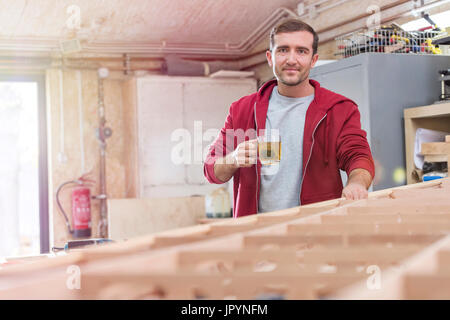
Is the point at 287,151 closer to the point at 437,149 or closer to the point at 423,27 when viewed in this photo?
the point at 437,149

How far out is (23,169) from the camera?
16.6 feet

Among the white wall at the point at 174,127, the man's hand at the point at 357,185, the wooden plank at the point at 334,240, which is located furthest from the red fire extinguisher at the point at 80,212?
the wooden plank at the point at 334,240

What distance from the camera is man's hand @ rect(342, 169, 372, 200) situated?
4.64 ft

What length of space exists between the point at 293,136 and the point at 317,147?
10cm

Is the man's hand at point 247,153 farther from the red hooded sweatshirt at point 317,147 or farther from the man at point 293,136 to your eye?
the red hooded sweatshirt at point 317,147

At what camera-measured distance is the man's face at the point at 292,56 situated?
2.09 metres

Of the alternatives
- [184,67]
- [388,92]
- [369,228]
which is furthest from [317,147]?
[184,67]

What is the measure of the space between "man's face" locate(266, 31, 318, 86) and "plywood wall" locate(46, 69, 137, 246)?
2.85m

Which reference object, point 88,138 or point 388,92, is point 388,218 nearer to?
point 388,92

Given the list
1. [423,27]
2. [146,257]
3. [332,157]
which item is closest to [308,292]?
[146,257]

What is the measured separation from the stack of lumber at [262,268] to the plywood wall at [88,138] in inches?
166

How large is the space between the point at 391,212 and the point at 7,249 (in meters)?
4.81

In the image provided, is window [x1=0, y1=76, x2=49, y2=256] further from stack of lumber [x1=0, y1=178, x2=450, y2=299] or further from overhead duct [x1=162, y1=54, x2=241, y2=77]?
stack of lumber [x1=0, y1=178, x2=450, y2=299]

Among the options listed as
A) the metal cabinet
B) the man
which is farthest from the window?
the man
